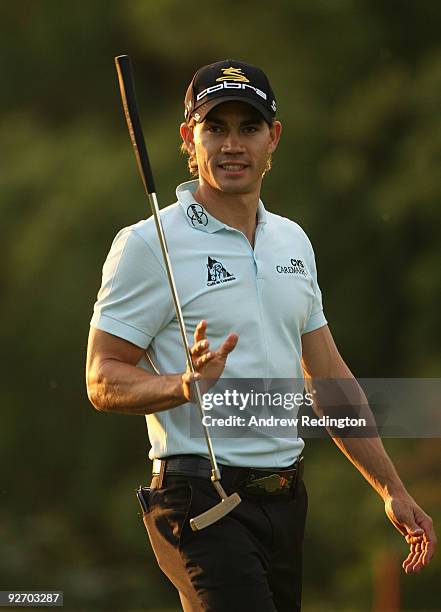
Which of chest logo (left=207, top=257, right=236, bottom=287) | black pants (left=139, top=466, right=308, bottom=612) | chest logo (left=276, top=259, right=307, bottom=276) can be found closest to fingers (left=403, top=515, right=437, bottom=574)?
black pants (left=139, top=466, right=308, bottom=612)

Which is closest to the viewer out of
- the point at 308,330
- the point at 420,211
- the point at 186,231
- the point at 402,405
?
the point at 186,231

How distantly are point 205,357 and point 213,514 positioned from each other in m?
0.47

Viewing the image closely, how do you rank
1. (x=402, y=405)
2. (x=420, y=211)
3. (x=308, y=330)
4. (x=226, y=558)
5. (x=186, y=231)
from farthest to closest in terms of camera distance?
(x=420, y=211) → (x=402, y=405) → (x=308, y=330) → (x=186, y=231) → (x=226, y=558)

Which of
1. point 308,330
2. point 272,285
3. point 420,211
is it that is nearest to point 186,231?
point 272,285

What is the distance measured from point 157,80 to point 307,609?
451 cm

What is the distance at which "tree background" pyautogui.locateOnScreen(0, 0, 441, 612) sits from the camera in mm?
9523

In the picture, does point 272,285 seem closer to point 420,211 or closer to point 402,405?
point 402,405

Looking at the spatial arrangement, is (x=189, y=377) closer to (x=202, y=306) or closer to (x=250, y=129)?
(x=202, y=306)

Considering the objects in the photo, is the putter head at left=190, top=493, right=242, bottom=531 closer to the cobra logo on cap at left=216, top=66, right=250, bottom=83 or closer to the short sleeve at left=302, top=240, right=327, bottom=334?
the short sleeve at left=302, top=240, right=327, bottom=334

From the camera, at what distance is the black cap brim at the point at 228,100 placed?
11.3ft

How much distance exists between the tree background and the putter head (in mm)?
5836

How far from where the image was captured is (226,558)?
3.20 metres

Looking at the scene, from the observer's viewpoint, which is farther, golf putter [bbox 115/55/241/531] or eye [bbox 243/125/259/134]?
eye [bbox 243/125/259/134]

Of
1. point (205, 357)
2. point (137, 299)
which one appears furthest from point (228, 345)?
point (137, 299)
